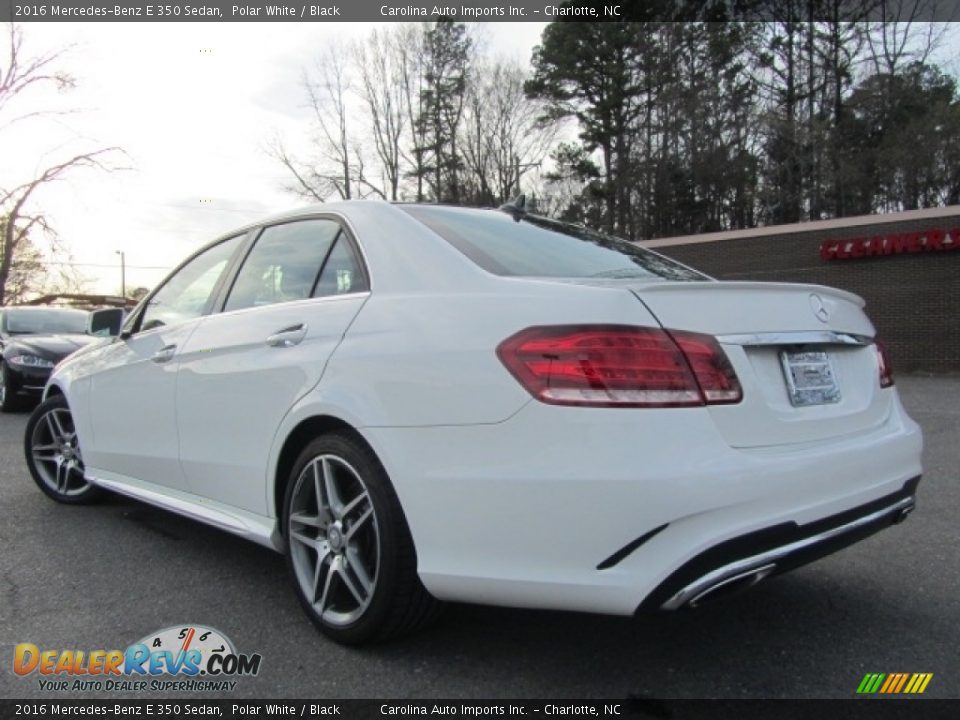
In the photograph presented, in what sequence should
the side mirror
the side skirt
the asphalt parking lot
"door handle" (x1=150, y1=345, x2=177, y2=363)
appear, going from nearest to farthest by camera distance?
the asphalt parking lot → the side skirt → "door handle" (x1=150, y1=345, x2=177, y2=363) → the side mirror

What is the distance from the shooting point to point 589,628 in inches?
103

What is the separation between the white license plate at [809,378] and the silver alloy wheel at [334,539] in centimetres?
135

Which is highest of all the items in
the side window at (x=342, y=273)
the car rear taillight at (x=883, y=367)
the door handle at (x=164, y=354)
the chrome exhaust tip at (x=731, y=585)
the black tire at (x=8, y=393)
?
the side window at (x=342, y=273)

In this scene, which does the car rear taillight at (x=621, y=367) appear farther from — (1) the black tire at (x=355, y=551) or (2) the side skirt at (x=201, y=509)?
(2) the side skirt at (x=201, y=509)

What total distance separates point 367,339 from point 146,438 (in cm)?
179

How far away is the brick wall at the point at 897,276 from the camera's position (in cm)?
1566

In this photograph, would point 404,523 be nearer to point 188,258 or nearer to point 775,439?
point 775,439

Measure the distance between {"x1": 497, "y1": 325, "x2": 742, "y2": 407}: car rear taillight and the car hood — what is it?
8.41m

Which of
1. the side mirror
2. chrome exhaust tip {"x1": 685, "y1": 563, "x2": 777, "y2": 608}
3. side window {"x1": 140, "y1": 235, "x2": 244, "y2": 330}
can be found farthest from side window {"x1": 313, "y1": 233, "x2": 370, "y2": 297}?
the side mirror

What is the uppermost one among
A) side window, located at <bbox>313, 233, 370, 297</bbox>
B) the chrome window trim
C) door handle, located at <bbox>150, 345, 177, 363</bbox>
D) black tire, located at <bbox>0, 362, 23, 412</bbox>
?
side window, located at <bbox>313, 233, 370, 297</bbox>

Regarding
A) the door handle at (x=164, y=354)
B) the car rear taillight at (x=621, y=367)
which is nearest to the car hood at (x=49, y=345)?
the door handle at (x=164, y=354)

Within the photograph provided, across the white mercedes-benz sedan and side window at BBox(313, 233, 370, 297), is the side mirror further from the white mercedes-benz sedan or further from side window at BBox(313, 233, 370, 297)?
side window at BBox(313, 233, 370, 297)

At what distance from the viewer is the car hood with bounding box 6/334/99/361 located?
899 cm

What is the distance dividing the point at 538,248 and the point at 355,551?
50.9 inches
